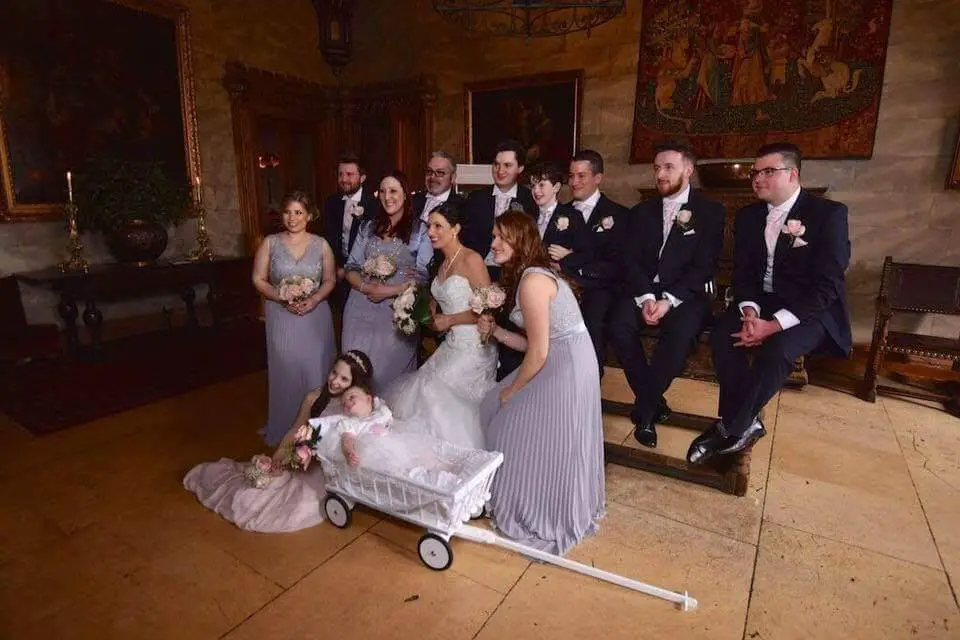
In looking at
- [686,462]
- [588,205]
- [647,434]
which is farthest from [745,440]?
[588,205]

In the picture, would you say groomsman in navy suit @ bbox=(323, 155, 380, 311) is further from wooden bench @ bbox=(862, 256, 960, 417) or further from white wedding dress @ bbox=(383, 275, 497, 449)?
wooden bench @ bbox=(862, 256, 960, 417)

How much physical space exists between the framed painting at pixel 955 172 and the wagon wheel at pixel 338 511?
670 centimetres

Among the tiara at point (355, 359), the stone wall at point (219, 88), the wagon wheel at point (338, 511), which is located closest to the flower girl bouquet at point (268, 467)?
the wagon wheel at point (338, 511)

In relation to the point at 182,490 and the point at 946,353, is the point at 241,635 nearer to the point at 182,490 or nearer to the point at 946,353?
the point at 182,490

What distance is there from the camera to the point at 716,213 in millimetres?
3717

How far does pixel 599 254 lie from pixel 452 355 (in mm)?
1453

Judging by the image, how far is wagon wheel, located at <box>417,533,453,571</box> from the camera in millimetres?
2584

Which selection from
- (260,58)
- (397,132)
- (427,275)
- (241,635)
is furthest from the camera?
(397,132)

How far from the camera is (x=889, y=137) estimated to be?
595cm

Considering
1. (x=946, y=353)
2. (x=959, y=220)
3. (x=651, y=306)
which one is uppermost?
(x=959, y=220)

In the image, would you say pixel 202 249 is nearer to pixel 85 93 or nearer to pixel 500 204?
pixel 85 93

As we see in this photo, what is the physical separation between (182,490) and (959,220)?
7.56 metres

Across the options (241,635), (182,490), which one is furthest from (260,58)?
(241,635)

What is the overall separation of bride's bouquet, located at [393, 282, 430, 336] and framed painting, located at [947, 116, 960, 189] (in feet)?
19.1
